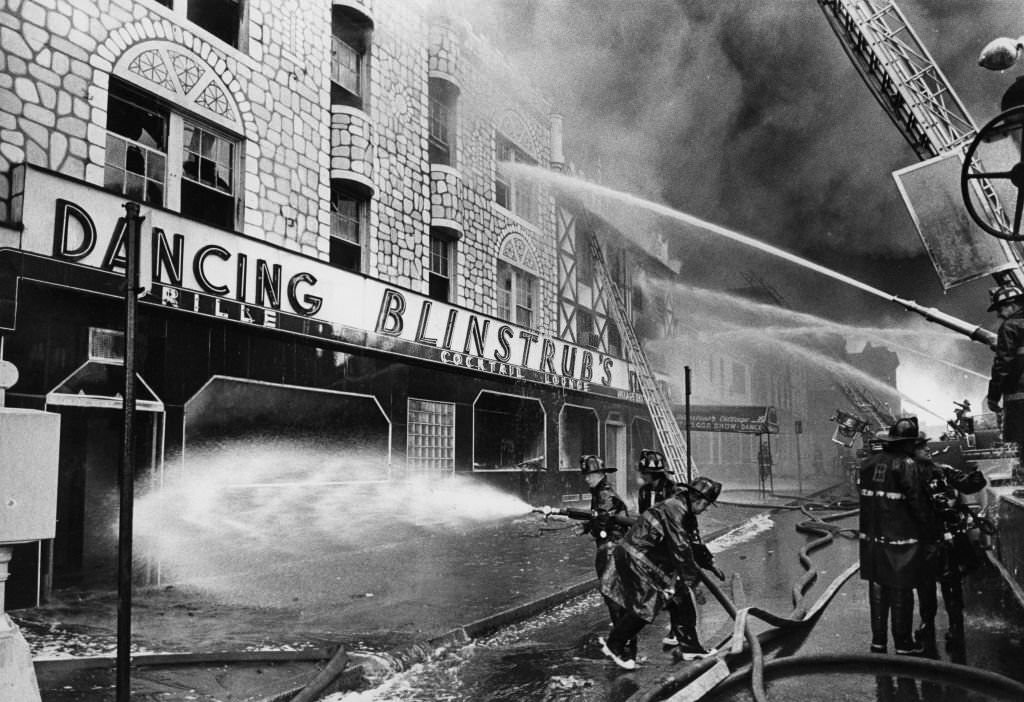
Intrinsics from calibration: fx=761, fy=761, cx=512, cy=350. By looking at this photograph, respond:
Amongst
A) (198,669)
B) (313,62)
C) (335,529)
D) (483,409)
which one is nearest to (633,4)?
(313,62)

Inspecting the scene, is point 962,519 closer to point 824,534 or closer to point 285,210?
point 824,534

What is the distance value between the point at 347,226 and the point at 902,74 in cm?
1192

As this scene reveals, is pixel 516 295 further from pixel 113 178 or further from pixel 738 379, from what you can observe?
pixel 738 379

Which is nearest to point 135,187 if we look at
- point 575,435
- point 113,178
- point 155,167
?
point 113,178

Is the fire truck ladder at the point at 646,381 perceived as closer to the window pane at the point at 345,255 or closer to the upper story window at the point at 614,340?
the upper story window at the point at 614,340

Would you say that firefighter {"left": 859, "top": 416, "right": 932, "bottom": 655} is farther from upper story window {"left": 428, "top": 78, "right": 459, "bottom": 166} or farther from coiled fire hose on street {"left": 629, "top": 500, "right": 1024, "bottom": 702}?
upper story window {"left": 428, "top": 78, "right": 459, "bottom": 166}

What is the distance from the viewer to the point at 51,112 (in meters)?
7.94

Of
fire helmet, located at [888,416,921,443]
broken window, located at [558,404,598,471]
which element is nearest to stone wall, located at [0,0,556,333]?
broken window, located at [558,404,598,471]

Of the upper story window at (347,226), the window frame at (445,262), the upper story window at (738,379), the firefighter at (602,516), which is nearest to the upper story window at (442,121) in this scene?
the window frame at (445,262)

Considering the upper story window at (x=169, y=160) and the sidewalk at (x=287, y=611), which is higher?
the upper story window at (x=169, y=160)

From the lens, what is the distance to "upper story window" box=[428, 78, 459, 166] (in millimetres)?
14492

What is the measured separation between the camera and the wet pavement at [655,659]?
5.00 metres

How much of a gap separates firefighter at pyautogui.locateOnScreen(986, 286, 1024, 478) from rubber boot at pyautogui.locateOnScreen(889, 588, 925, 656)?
159 cm

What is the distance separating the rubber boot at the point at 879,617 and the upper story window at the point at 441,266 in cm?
943
